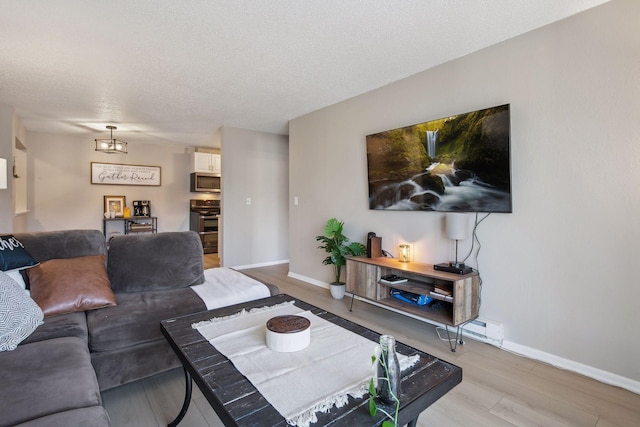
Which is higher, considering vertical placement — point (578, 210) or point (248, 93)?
point (248, 93)

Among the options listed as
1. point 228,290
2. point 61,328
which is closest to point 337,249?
point 228,290

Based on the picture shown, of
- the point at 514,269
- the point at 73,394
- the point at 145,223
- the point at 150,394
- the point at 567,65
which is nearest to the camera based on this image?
the point at 73,394

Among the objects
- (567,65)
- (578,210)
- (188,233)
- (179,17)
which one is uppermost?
(179,17)

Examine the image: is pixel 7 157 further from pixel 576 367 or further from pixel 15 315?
pixel 576 367

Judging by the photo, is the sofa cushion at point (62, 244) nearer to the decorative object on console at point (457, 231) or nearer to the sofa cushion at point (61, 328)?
the sofa cushion at point (61, 328)

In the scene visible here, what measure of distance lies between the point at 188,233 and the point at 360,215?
1.93 m

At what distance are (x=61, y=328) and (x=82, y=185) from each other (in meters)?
5.42

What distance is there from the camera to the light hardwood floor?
5.38 feet

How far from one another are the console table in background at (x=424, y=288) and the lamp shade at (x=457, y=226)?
0.32 m

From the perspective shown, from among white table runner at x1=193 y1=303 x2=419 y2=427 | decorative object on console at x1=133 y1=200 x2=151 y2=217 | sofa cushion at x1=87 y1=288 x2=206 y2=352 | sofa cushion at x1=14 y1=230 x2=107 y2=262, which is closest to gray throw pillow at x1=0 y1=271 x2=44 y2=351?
sofa cushion at x1=87 y1=288 x2=206 y2=352

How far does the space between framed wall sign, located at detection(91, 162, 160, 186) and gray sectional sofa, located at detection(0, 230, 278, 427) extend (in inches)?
179

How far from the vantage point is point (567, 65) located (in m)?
2.16

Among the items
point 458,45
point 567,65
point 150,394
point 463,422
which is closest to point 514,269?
point 463,422

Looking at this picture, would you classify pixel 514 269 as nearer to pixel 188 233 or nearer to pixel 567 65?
pixel 567 65
